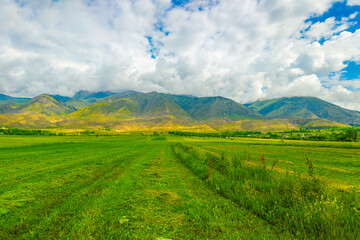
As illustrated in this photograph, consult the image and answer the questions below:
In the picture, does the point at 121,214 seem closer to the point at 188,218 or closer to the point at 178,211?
the point at 178,211

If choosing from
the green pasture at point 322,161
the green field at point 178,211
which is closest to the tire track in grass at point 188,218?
the green field at point 178,211

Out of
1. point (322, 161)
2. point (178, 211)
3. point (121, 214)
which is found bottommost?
point (322, 161)

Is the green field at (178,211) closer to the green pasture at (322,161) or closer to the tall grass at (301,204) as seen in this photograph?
the tall grass at (301,204)

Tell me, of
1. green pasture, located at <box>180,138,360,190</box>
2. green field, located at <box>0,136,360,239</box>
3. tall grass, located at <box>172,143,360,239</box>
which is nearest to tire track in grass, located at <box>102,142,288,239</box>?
green field, located at <box>0,136,360,239</box>

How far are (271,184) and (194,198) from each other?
4.14 metres

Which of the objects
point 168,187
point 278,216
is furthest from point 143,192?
point 278,216

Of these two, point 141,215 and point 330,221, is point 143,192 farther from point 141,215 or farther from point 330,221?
point 330,221

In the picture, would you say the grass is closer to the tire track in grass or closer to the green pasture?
the tire track in grass

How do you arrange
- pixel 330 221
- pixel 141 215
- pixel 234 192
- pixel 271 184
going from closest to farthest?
pixel 330 221 → pixel 141 215 → pixel 271 184 → pixel 234 192

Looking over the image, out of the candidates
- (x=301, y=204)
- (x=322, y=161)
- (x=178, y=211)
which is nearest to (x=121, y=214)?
(x=178, y=211)

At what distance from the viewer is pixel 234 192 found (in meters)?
8.34

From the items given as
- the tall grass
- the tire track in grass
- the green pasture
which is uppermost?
the tall grass

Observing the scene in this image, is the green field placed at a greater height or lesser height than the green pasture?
greater

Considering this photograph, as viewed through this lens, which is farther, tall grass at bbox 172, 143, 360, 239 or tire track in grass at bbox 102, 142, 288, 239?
tire track in grass at bbox 102, 142, 288, 239
